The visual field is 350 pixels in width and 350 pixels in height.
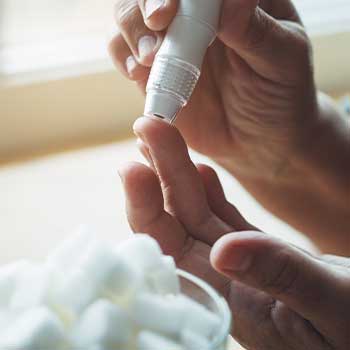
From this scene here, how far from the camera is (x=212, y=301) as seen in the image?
0.77 feet

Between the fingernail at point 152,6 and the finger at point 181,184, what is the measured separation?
0.22 ft

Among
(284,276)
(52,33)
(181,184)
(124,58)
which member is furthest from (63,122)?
(284,276)

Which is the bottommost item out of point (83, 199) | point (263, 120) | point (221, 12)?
point (83, 199)

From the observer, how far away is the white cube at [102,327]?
203mm

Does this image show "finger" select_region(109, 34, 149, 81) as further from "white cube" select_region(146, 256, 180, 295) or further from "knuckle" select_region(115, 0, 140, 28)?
"white cube" select_region(146, 256, 180, 295)

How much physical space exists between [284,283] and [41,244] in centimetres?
34

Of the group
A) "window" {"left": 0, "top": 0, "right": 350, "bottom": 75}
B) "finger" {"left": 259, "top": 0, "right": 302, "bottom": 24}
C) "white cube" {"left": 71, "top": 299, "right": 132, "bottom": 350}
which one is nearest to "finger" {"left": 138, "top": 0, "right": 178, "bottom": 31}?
"finger" {"left": 259, "top": 0, "right": 302, "bottom": 24}

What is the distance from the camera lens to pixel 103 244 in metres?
0.23

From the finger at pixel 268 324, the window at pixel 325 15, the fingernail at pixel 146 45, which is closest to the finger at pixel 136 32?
the fingernail at pixel 146 45

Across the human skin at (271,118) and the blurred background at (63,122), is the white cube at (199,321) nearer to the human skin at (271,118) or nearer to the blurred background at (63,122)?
the human skin at (271,118)

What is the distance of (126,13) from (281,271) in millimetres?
234

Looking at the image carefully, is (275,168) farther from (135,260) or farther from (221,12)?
(135,260)

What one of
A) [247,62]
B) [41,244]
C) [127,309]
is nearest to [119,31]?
[247,62]

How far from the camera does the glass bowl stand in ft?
0.71
